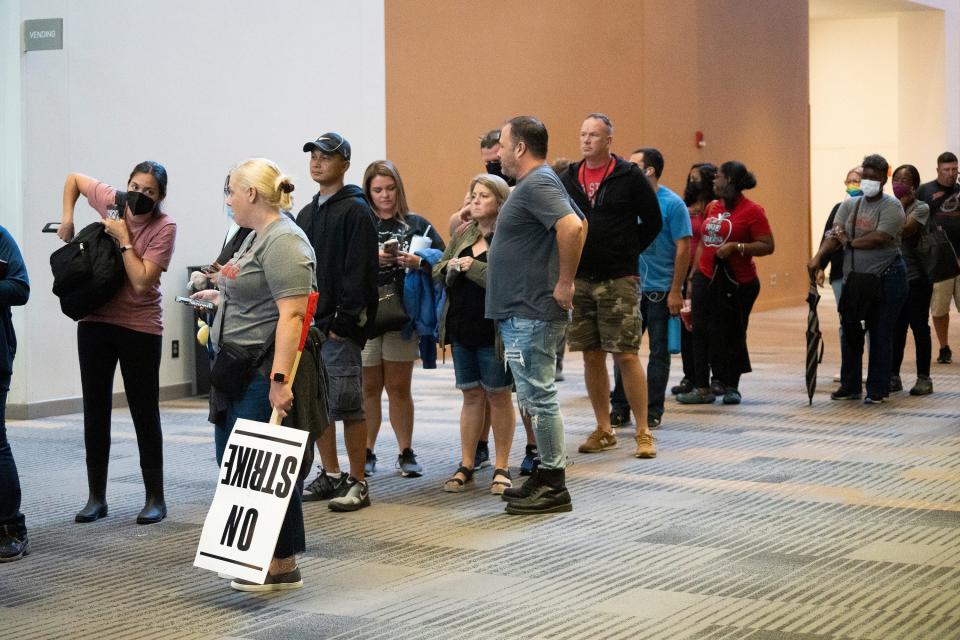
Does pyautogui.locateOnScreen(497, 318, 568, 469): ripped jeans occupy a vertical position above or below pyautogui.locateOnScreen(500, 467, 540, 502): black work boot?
Answer: above

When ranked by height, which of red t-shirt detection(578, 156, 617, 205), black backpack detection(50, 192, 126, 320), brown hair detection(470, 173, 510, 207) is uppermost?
red t-shirt detection(578, 156, 617, 205)

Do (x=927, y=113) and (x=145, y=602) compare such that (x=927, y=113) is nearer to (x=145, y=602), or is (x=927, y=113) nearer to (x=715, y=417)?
(x=715, y=417)

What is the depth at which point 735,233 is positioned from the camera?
8805mm

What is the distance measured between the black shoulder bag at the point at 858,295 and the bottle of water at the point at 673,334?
123 cm

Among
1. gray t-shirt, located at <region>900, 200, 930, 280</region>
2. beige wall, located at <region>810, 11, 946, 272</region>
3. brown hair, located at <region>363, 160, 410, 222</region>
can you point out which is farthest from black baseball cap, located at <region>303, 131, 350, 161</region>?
beige wall, located at <region>810, 11, 946, 272</region>

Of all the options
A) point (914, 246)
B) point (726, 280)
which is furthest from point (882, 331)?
point (914, 246)

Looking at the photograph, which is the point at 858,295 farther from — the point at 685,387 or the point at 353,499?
the point at 353,499

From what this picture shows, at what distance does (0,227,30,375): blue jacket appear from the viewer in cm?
483

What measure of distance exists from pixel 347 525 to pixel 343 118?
246 inches

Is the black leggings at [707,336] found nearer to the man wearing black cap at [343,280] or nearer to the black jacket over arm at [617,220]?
the black jacket over arm at [617,220]

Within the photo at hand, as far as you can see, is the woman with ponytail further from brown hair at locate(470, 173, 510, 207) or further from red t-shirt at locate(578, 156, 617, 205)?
brown hair at locate(470, 173, 510, 207)

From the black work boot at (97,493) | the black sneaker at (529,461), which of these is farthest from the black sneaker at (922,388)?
the black work boot at (97,493)

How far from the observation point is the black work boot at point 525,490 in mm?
5543

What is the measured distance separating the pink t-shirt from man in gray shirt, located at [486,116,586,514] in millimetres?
1314
